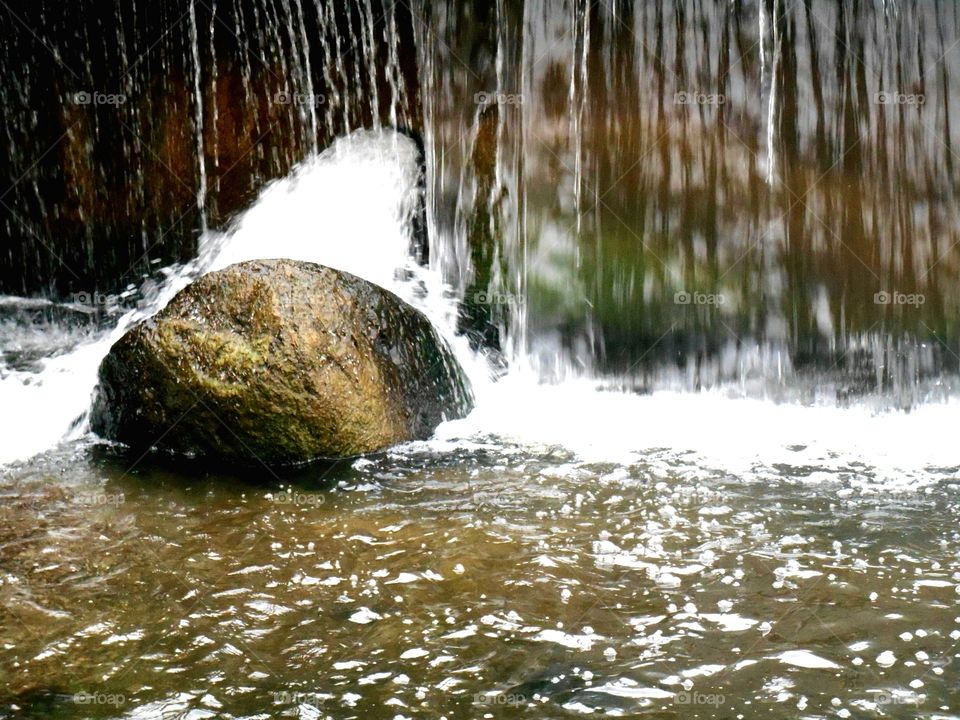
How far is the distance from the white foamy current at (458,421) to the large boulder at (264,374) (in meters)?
0.49

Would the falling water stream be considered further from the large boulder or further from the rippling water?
the large boulder

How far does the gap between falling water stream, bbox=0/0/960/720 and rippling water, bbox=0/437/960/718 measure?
0.7 inches

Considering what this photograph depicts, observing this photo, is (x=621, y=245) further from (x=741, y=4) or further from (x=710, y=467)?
(x=710, y=467)

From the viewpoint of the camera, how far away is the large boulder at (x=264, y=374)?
5.75 meters

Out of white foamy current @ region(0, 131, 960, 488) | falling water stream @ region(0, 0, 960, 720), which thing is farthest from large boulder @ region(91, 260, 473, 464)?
white foamy current @ region(0, 131, 960, 488)

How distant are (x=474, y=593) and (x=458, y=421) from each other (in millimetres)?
2642

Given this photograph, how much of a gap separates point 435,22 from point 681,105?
201 cm

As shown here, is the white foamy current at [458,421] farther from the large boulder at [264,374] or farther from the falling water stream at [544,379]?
the large boulder at [264,374]

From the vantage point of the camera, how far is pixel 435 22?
798 cm

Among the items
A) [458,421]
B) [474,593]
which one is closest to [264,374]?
[458,421]

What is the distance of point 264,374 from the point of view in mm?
5738

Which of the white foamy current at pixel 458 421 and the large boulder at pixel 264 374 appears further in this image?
the white foamy current at pixel 458 421

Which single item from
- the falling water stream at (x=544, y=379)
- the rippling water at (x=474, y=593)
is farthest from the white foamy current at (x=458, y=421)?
the rippling water at (x=474, y=593)

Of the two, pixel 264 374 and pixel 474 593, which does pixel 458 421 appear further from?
pixel 474 593
